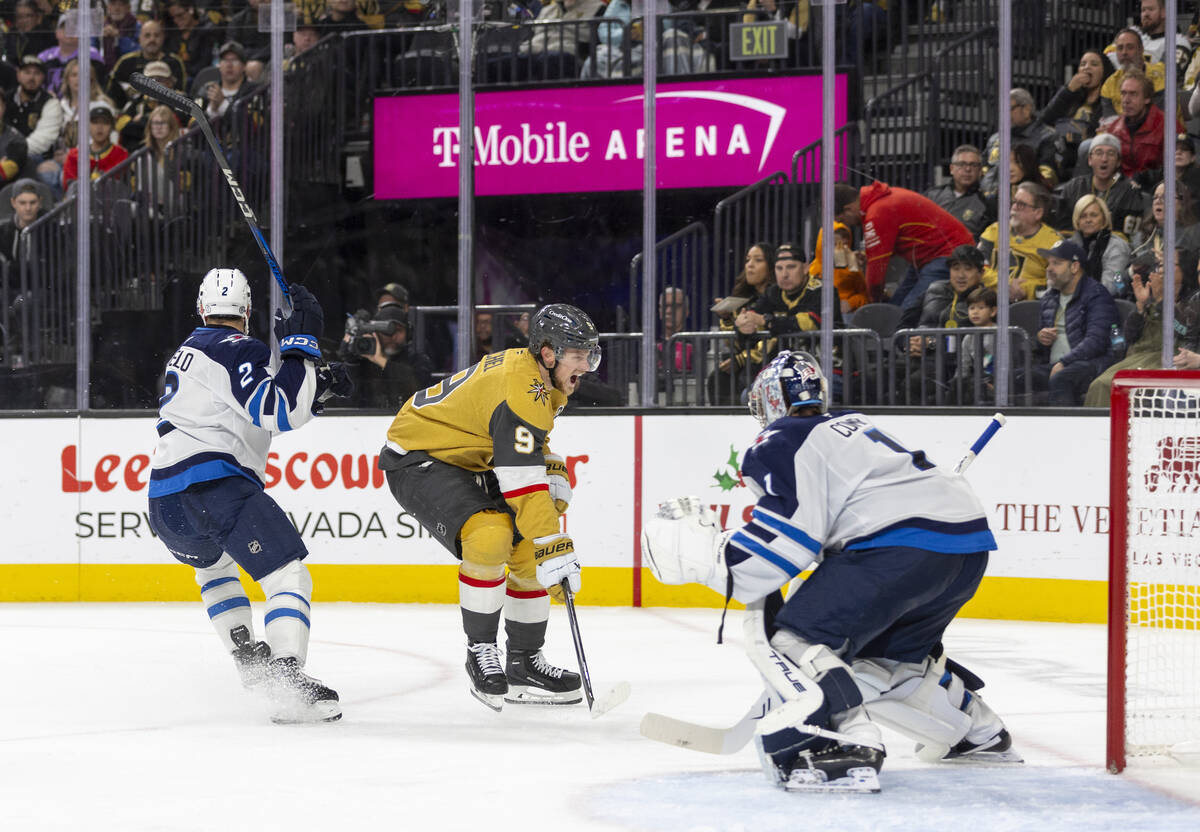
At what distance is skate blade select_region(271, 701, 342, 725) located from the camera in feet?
11.6

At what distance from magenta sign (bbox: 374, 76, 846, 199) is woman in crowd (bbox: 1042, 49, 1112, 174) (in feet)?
2.66

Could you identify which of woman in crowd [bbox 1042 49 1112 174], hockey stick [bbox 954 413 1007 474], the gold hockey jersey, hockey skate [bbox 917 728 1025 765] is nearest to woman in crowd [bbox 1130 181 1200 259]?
woman in crowd [bbox 1042 49 1112 174]

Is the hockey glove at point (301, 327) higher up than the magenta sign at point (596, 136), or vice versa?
the magenta sign at point (596, 136)

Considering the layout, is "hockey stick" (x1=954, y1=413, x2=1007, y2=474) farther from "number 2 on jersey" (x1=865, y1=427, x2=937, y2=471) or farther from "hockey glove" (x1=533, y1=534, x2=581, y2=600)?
"hockey glove" (x1=533, y1=534, x2=581, y2=600)

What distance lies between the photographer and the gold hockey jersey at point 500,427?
3590 mm

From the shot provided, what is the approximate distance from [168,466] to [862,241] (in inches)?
123

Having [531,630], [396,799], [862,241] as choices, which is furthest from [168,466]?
[862,241]

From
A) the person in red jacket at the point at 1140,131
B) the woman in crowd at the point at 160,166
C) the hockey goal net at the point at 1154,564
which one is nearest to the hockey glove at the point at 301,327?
the hockey goal net at the point at 1154,564

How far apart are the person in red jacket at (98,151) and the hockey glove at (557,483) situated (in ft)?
11.0

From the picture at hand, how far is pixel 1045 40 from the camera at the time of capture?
227 inches

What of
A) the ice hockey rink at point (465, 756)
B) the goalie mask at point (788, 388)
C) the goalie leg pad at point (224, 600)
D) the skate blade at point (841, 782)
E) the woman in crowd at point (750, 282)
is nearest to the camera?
the ice hockey rink at point (465, 756)

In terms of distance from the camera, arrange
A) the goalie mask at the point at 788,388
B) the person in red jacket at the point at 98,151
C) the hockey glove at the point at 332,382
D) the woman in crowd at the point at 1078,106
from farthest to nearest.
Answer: the person in red jacket at the point at 98,151, the woman in crowd at the point at 1078,106, the hockey glove at the point at 332,382, the goalie mask at the point at 788,388

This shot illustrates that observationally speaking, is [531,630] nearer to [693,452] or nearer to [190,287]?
[693,452]

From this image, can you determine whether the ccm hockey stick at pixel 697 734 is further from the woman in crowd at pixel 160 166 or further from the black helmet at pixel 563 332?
the woman in crowd at pixel 160 166
